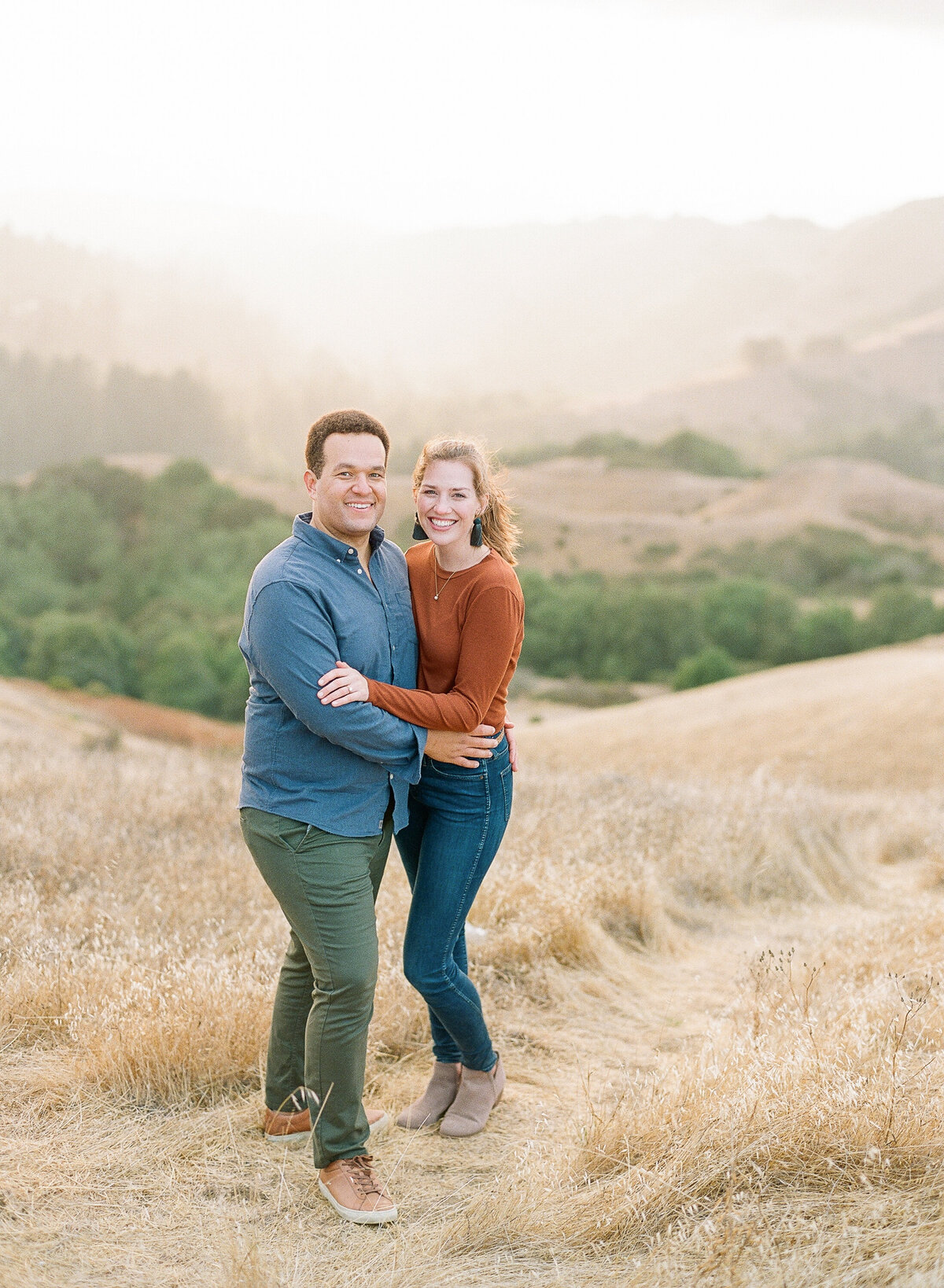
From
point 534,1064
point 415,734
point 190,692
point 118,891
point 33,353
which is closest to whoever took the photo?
point 415,734

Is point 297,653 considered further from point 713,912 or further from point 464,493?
point 713,912

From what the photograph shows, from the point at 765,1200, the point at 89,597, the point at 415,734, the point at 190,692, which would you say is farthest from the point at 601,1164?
the point at 89,597

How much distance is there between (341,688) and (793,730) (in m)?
12.5

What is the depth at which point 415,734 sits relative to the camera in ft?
8.29

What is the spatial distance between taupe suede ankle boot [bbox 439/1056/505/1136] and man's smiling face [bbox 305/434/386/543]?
1762 millimetres

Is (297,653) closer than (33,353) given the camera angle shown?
Yes

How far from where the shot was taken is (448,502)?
2605 millimetres

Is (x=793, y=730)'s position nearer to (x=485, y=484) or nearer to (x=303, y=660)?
(x=485, y=484)

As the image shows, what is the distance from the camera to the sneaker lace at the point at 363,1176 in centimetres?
Answer: 264

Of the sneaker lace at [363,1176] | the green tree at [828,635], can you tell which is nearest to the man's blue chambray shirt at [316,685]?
the sneaker lace at [363,1176]

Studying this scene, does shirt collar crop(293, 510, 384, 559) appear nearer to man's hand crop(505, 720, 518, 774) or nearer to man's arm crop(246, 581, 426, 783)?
man's arm crop(246, 581, 426, 783)

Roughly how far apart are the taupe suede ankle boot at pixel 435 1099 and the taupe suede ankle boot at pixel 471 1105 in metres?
0.03

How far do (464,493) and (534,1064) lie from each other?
216cm

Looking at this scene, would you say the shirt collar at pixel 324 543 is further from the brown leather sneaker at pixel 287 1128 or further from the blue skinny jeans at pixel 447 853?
the brown leather sneaker at pixel 287 1128
